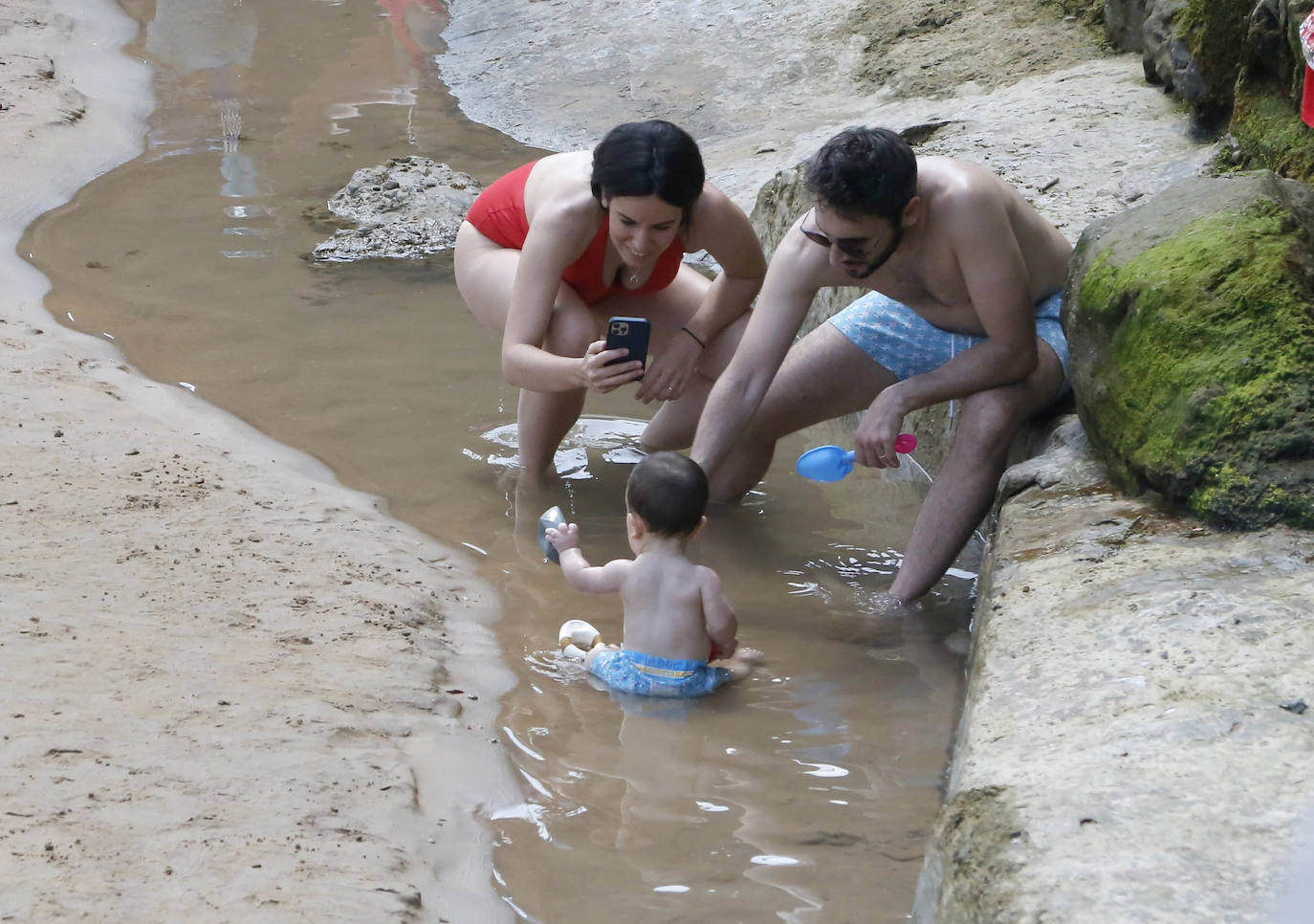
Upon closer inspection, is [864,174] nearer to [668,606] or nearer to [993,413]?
[993,413]

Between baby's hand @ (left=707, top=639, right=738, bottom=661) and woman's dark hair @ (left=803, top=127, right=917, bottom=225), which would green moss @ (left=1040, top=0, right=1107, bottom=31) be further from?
baby's hand @ (left=707, top=639, right=738, bottom=661)

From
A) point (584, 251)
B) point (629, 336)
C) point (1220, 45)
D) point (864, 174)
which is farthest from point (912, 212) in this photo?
point (1220, 45)

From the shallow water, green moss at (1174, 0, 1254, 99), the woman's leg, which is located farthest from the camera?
green moss at (1174, 0, 1254, 99)

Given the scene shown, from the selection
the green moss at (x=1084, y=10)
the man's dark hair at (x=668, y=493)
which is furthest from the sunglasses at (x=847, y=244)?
the green moss at (x=1084, y=10)

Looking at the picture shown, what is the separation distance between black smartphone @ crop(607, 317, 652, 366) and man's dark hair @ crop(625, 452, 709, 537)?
607 mm

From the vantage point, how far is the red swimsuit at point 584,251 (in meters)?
4.14

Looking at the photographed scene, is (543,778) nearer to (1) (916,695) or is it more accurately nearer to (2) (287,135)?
(1) (916,695)

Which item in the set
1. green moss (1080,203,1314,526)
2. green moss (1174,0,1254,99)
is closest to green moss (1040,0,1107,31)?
green moss (1174,0,1254,99)

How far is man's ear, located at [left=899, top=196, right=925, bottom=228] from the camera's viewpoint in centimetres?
337

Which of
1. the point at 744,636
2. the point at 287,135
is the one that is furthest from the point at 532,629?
the point at 287,135

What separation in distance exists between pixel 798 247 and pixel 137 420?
86.3 inches

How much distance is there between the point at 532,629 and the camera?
11.6 feet

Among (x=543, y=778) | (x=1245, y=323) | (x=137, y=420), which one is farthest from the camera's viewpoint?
(x=137, y=420)

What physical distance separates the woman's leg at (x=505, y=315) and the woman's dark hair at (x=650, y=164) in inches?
24.7
